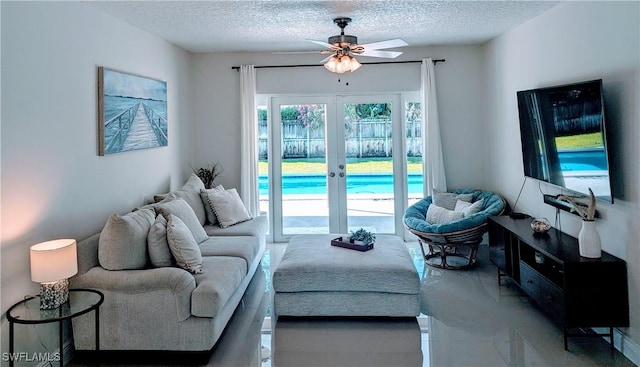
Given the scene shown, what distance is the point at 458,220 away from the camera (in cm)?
484

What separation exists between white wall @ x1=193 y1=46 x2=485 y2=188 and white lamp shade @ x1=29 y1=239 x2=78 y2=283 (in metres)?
3.54

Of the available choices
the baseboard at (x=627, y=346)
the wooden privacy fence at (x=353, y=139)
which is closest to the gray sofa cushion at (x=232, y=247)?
the wooden privacy fence at (x=353, y=139)

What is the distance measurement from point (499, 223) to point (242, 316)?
2.55m

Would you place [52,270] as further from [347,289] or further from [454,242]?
[454,242]

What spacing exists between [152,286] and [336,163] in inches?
146

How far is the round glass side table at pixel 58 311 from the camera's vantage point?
2.41 m

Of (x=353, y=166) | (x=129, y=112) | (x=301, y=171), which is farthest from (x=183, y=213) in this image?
(x=353, y=166)

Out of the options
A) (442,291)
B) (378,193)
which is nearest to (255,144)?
(378,193)

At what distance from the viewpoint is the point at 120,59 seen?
4.10 m

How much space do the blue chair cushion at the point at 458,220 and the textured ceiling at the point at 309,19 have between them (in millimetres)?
1916

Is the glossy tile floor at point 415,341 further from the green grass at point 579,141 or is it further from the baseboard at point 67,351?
the green grass at point 579,141

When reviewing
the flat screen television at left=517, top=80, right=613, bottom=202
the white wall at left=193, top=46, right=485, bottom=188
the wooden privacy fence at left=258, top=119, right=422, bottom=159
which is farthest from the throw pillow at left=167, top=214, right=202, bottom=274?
the wooden privacy fence at left=258, top=119, right=422, bottom=159

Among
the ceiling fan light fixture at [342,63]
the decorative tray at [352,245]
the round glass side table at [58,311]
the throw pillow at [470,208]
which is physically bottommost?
the round glass side table at [58,311]

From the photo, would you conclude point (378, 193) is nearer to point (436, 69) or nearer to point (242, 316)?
point (436, 69)
